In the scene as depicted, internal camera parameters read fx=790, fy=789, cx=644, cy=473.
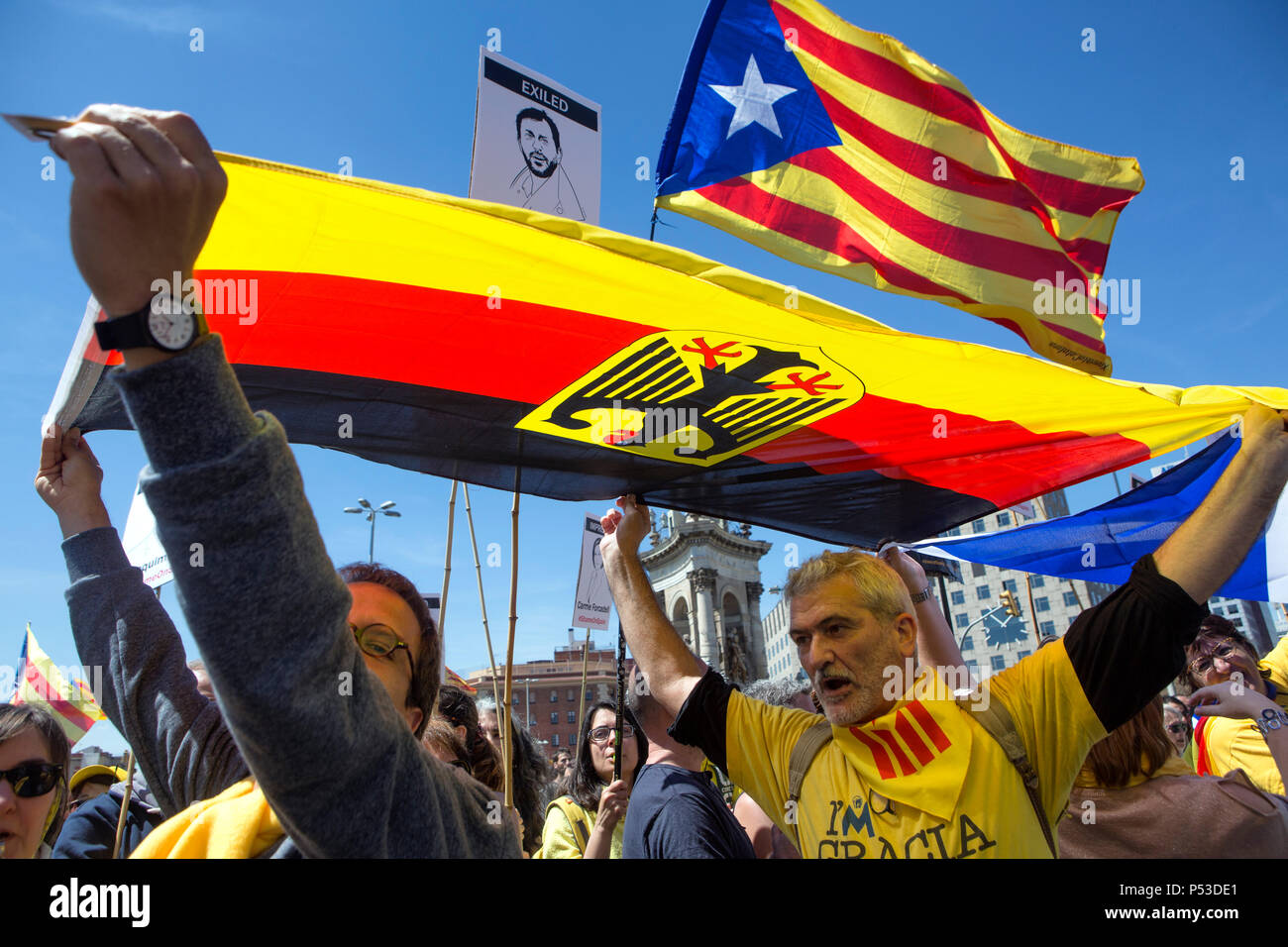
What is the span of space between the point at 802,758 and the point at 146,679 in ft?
5.99

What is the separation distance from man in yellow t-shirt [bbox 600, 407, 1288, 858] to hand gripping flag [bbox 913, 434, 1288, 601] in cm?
263

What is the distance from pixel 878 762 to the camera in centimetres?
226

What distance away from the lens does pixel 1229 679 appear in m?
4.16

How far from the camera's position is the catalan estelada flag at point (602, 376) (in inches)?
96.0

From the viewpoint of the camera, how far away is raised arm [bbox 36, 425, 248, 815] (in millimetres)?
1836

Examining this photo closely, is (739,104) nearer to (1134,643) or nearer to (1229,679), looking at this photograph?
(1134,643)

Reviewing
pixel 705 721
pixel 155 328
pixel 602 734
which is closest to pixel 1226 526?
pixel 705 721

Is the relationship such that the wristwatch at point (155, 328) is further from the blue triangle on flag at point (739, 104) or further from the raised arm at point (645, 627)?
the blue triangle on flag at point (739, 104)

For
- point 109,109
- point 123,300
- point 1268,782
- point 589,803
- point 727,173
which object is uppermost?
point 727,173

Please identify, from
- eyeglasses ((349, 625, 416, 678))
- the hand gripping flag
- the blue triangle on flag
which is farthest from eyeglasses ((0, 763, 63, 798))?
the hand gripping flag

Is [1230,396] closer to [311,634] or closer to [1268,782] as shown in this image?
[1268,782]

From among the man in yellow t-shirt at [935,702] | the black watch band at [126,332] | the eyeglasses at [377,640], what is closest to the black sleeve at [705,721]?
the man in yellow t-shirt at [935,702]
